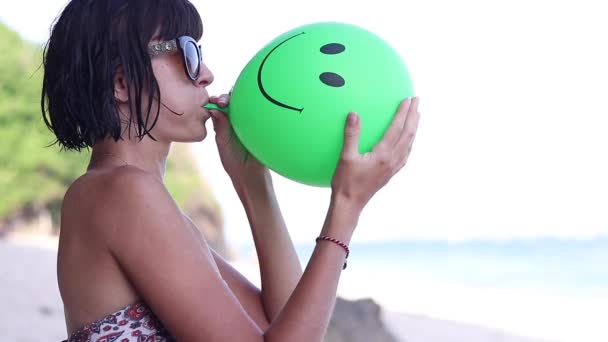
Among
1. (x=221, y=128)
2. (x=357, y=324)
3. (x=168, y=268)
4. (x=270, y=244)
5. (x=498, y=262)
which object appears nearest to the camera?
(x=168, y=268)

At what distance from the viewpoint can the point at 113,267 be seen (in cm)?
168

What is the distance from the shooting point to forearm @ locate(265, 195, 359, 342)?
5.29 ft

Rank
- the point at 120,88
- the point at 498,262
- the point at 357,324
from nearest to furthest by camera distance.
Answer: the point at 120,88, the point at 357,324, the point at 498,262

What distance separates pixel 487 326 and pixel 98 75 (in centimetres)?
619

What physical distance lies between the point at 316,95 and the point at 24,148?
1818 cm

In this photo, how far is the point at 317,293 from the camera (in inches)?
64.2

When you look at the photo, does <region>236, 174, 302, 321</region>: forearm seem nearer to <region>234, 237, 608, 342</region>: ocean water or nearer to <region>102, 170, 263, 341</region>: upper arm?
<region>102, 170, 263, 341</region>: upper arm

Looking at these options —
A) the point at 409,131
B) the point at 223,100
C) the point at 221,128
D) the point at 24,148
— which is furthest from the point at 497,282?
the point at 409,131

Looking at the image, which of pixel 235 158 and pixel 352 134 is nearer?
pixel 352 134

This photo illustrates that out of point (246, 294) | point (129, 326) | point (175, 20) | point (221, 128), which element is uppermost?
point (175, 20)

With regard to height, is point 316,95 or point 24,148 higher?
point 24,148

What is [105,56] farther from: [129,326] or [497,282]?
[497,282]

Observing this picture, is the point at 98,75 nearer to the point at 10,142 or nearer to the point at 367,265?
the point at 10,142

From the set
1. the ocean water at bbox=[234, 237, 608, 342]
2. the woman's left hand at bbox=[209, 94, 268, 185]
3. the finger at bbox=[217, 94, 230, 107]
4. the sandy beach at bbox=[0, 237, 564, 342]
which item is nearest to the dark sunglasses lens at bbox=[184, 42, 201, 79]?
the finger at bbox=[217, 94, 230, 107]
